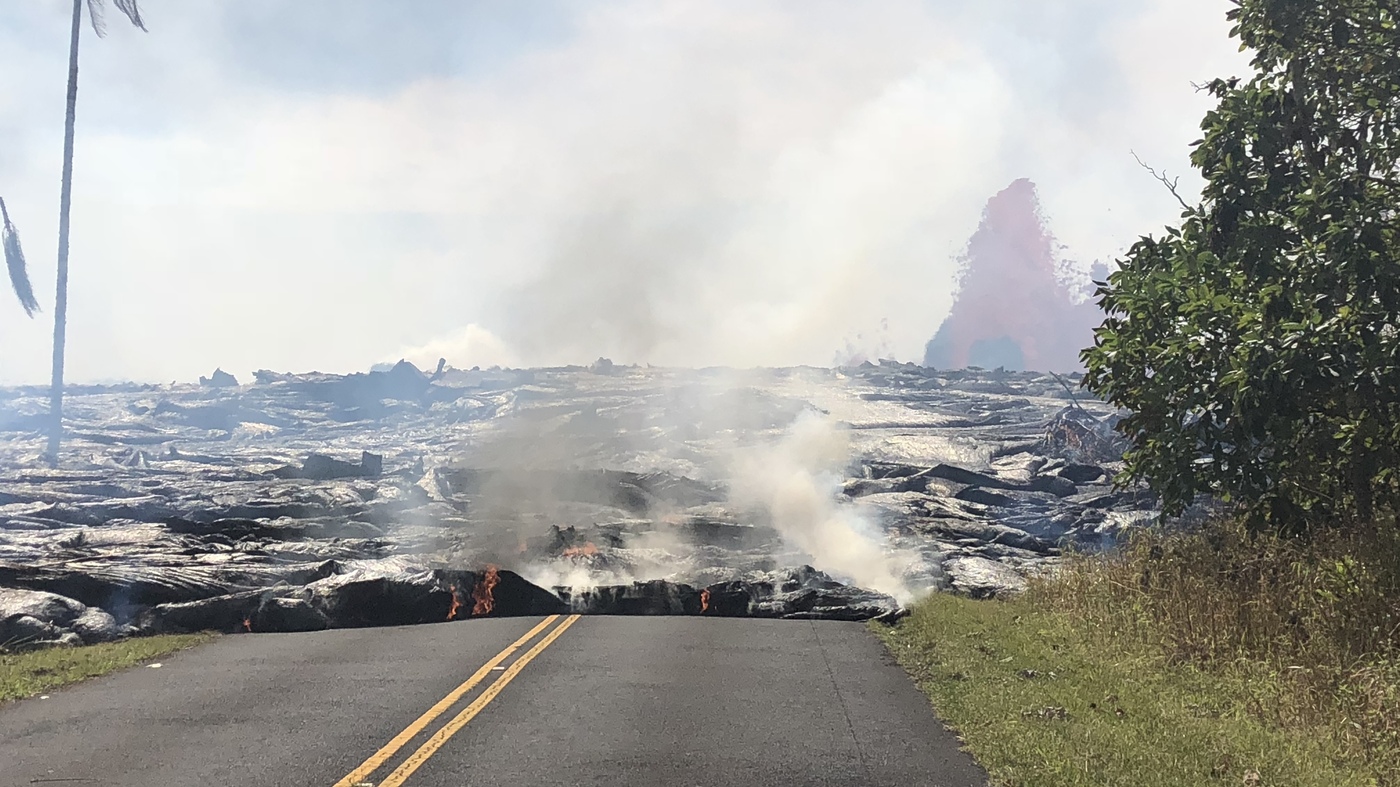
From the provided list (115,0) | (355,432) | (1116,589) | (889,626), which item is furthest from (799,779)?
(355,432)

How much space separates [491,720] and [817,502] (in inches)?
1033

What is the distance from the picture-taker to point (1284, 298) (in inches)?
465

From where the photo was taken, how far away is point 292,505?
29.8m

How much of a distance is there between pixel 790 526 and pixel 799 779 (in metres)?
24.7

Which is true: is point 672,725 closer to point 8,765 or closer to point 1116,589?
point 8,765

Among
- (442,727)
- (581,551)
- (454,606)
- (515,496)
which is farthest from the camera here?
(515,496)

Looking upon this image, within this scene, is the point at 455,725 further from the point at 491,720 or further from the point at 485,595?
the point at 485,595

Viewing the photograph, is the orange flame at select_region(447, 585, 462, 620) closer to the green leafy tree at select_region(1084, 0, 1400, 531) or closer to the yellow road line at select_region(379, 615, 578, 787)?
the yellow road line at select_region(379, 615, 578, 787)

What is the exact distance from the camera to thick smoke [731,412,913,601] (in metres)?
26.4

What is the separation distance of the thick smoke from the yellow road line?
9702 mm

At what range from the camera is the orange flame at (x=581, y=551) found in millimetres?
25062

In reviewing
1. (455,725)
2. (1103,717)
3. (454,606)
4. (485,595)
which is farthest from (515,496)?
(1103,717)

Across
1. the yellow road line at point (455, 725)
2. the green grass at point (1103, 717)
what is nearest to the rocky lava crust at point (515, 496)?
the green grass at point (1103, 717)

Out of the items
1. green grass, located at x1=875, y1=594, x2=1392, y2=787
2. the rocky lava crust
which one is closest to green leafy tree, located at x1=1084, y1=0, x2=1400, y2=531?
green grass, located at x1=875, y1=594, x2=1392, y2=787
